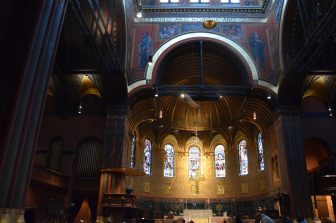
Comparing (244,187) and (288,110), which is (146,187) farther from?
(288,110)

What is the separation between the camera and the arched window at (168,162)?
29.3m

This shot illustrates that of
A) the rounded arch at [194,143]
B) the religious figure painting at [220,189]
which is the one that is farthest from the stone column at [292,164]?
the rounded arch at [194,143]

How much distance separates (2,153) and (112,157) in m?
12.1

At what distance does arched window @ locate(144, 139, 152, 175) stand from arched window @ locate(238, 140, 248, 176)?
27.3 feet

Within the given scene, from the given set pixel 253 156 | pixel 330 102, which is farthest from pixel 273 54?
pixel 253 156

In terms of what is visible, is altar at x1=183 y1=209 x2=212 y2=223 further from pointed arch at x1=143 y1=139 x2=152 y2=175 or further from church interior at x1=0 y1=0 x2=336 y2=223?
pointed arch at x1=143 y1=139 x2=152 y2=175

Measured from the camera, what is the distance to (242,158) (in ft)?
93.9

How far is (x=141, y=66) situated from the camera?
66.9 feet

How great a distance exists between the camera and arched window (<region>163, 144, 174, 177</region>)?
29280mm

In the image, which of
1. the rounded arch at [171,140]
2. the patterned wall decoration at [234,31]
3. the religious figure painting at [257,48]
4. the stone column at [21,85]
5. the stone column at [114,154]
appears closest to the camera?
the stone column at [21,85]

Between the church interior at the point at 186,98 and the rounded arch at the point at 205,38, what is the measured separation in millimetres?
72

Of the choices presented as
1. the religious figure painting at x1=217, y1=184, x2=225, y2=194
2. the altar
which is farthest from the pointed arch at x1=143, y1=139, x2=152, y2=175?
the religious figure painting at x1=217, y1=184, x2=225, y2=194

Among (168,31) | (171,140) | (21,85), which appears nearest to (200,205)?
(171,140)

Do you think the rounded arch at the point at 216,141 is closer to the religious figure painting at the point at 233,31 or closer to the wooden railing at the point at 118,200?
the religious figure painting at the point at 233,31
